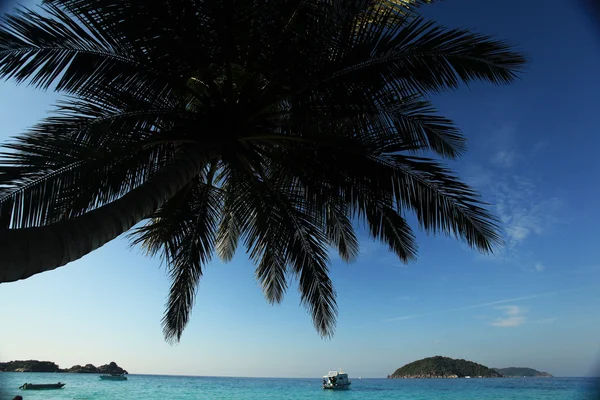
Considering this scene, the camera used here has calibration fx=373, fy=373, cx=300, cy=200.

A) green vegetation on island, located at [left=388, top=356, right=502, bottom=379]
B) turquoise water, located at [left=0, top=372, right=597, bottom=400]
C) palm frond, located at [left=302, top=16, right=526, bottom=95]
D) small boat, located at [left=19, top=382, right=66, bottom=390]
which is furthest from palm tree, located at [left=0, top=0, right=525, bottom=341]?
green vegetation on island, located at [left=388, top=356, right=502, bottom=379]

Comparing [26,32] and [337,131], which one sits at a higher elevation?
[26,32]

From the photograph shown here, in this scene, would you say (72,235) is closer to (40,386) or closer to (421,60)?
(421,60)

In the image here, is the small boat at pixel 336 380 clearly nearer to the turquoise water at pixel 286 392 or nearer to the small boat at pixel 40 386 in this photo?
the turquoise water at pixel 286 392

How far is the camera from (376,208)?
21.0 feet

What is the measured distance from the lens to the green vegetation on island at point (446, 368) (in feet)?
355

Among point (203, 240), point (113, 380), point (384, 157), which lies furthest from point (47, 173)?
point (113, 380)

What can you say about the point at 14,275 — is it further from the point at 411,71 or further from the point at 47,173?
the point at 411,71

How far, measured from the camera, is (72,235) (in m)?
2.84

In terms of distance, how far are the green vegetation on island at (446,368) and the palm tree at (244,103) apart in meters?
119

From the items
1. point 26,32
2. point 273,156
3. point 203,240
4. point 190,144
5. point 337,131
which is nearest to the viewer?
point 26,32

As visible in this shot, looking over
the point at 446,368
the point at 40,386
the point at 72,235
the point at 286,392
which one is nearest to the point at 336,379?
the point at 286,392

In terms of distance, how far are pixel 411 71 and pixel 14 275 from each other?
4996 mm

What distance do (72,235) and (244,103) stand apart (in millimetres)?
3364

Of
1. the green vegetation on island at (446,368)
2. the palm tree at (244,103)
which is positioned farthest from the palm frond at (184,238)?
the green vegetation on island at (446,368)
